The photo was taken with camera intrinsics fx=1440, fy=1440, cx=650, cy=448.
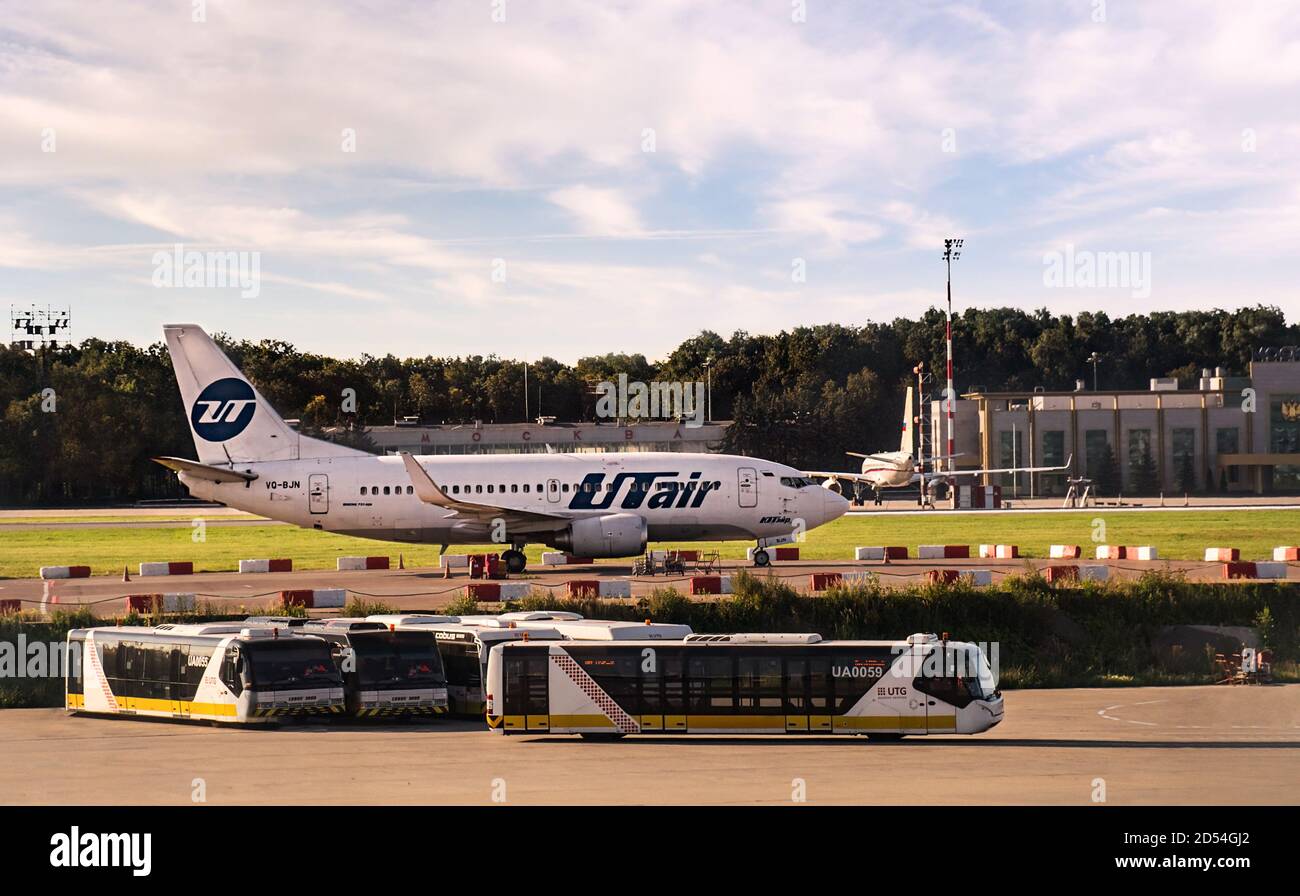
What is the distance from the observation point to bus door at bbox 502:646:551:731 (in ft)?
126

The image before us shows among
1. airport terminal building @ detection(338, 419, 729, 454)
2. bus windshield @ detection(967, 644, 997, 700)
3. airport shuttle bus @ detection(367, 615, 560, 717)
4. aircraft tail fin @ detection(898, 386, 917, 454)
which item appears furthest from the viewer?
aircraft tail fin @ detection(898, 386, 917, 454)

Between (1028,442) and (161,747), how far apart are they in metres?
137

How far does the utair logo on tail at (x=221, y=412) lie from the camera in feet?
249

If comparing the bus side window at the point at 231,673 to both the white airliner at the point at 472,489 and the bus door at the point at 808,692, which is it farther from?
the white airliner at the point at 472,489

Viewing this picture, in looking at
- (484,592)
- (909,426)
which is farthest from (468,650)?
(909,426)

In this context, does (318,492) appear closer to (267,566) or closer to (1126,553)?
(267,566)

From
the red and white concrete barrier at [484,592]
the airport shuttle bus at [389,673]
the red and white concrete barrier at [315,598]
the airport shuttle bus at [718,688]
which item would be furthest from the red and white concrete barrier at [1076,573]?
the airport shuttle bus at [389,673]

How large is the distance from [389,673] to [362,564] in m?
34.4

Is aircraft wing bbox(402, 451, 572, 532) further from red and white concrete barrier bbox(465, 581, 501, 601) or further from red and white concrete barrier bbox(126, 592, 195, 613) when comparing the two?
red and white concrete barrier bbox(126, 592, 195, 613)

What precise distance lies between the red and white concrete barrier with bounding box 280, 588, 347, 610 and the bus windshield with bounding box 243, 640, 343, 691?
16.3 meters

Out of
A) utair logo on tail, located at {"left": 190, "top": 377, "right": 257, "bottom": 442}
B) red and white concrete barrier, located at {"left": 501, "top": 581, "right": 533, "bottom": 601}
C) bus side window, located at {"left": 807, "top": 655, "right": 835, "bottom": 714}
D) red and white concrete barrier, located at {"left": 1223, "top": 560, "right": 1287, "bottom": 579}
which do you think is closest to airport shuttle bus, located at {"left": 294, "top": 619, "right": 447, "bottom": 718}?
bus side window, located at {"left": 807, "top": 655, "right": 835, "bottom": 714}

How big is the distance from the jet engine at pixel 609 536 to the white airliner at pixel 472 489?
0.17 meters
